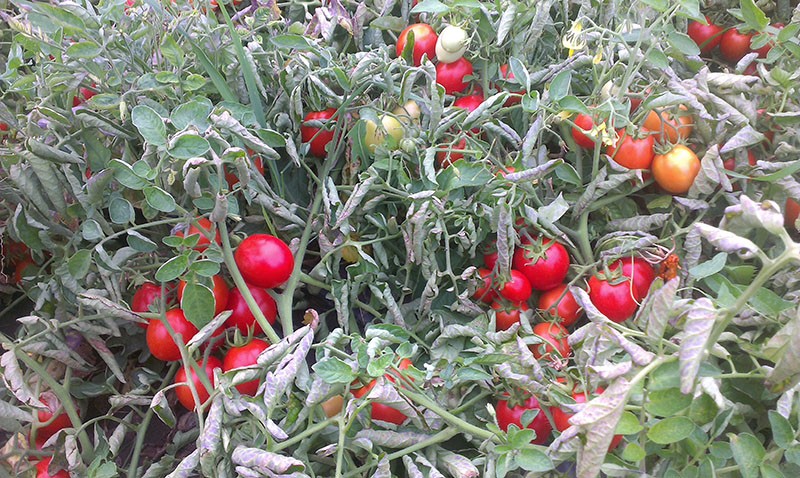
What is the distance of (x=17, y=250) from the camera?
1128 mm

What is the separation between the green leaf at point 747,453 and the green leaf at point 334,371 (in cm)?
41

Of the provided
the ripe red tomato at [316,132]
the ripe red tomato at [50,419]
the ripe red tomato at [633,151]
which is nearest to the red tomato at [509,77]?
the ripe red tomato at [633,151]

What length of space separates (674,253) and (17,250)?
3.81 ft

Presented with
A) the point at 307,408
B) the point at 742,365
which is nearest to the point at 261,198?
the point at 307,408

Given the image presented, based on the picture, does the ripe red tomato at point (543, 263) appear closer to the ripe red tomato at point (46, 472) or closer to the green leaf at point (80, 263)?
the green leaf at point (80, 263)

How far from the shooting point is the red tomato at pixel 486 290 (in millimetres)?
927

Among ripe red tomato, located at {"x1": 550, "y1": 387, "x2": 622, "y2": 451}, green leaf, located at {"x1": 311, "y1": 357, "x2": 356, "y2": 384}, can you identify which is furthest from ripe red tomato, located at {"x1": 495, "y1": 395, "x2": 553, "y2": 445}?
green leaf, located at {"x1": 311, "y1": 357, "x2": 356, "y2": 384}

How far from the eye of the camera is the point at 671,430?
0.57m

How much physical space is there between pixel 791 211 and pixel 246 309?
0.83 metres

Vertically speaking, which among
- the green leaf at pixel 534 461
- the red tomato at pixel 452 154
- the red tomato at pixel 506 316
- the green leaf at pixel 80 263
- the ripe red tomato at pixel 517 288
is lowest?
the red tomato at pixel 506 316

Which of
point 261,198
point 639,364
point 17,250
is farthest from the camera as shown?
point 17,250

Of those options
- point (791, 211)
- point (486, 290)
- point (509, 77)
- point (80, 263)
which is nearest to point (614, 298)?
point (486, 290)

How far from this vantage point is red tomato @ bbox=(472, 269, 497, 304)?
927 millimetres

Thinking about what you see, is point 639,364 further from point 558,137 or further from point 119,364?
point 119,364
